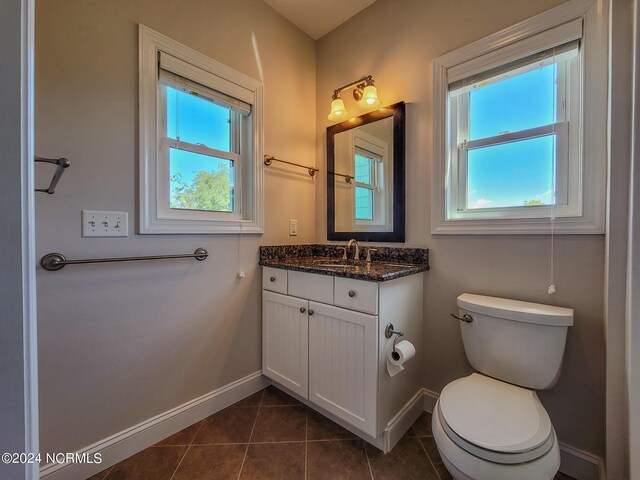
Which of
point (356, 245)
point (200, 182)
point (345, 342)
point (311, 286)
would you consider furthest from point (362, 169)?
point (345, 342)

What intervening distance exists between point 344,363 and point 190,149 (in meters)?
1.45

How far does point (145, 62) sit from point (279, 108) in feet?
2.77

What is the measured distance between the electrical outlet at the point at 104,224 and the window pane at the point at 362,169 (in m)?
1.43

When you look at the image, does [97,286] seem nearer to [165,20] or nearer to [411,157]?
[165,20]

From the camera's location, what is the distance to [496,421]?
3.07 ft

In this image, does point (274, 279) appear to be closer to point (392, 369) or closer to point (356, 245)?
point (356, 245)

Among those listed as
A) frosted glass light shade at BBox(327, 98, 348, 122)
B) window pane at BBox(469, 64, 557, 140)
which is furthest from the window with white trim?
frosted glass light shade at BBox(327, 98, 348, 122)

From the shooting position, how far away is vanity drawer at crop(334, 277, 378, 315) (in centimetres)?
122

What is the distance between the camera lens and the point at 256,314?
1.81 m

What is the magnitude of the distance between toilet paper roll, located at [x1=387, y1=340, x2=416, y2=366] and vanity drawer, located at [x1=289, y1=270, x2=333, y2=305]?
382 mm

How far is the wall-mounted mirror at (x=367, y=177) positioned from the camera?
5.61ft

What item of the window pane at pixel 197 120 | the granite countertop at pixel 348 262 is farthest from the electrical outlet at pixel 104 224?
the granite countertop at pixel 348 262

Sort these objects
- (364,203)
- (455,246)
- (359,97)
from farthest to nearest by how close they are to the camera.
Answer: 1. (364,203)
2. (359,97)
3. (455,246)

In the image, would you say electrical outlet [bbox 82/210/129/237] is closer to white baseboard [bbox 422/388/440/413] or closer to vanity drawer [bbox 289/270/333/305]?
vanity drawer [bbox 289/270/333/305]
